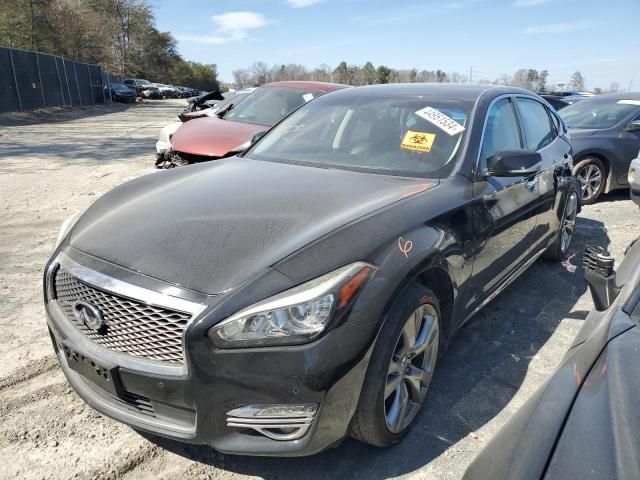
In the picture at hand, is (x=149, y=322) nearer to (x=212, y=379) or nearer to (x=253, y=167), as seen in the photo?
(x=212, y=379)

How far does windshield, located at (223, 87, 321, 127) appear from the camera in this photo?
720cm

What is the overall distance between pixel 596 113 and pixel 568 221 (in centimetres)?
406

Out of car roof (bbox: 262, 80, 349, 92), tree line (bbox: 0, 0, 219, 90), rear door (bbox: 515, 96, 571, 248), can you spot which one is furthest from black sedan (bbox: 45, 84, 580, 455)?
tree line (bbox: 0, 0, 219, 90)

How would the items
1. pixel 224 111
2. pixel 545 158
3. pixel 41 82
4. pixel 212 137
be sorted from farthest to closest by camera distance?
pixel 41 82, pixel 224 111, pixel 212 137, pixel 545 158

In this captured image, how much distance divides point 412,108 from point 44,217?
4754 millimetres

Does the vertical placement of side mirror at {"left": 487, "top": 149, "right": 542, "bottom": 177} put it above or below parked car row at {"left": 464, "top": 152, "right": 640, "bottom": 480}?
above

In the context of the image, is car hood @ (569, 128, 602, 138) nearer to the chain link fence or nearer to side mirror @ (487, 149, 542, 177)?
side mirror @ (487, 149, 542, 177)

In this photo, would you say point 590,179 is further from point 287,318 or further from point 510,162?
point 287,318

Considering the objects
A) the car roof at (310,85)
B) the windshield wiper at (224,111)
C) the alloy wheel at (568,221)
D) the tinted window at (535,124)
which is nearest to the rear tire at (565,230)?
the alloy wheel at (568,221)

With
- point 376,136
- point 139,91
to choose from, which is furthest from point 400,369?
point 139,91

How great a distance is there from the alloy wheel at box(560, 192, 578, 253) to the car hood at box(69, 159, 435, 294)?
2.73 metres

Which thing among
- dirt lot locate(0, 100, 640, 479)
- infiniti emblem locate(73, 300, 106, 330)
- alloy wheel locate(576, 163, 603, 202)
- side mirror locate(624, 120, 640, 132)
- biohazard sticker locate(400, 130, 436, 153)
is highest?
biohazard sticker locate(400, 130, 436, 153)

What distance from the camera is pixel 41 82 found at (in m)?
22.1

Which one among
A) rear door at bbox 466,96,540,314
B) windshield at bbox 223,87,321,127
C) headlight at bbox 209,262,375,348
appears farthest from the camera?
windshield at bbox 223,87,321,127
